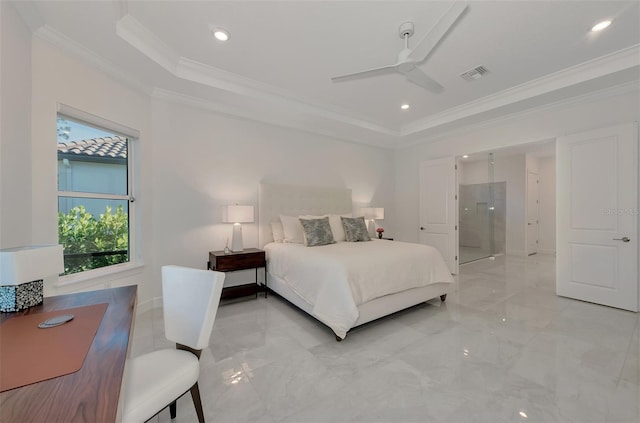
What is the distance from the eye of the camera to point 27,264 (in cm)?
123

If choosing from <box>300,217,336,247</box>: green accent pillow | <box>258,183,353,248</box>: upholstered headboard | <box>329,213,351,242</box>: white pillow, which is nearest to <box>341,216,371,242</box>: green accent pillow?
<box>329,213,351,242</box>: white pillow

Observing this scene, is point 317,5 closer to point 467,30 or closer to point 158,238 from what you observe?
point 467,30

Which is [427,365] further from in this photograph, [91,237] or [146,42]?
[146,42]

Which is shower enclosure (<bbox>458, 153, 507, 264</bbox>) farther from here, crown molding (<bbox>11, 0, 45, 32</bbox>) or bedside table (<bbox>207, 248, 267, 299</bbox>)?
crown molding (<bbox>11, 0, 45, 32</bbox>)

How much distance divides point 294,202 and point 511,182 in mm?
6182

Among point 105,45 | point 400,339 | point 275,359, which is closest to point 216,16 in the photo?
point 105,45

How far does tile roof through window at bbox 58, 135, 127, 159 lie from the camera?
247 cm

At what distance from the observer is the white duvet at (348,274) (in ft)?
7.95

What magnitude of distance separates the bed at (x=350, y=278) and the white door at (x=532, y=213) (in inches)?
201

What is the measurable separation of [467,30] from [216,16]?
2206 millimetres

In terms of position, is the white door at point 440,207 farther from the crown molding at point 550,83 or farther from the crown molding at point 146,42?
the crown molding at point 146,42

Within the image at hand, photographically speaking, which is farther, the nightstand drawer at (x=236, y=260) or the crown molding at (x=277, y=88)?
the nightstand drawer at (x=236, y=260)

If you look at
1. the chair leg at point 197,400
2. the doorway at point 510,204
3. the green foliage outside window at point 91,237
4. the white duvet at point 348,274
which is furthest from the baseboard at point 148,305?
the doorway at point 510,204

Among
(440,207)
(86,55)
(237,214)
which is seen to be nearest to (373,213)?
(440,207)
